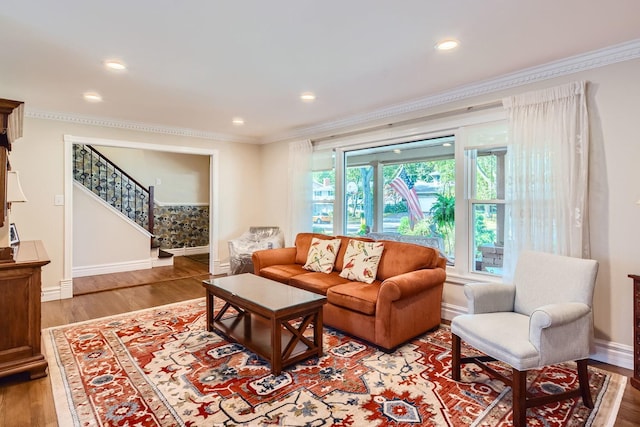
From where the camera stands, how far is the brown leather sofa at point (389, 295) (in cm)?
285

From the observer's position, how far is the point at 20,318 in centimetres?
247

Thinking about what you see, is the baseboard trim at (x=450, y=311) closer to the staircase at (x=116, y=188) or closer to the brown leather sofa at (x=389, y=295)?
the brown leather sofa at (x=389, y=295)

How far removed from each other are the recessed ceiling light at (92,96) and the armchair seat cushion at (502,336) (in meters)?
4.17

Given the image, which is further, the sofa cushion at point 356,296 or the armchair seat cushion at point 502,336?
the sofa cushion at point 356,296

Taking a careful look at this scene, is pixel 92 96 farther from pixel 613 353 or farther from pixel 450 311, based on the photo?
pixel 613 353

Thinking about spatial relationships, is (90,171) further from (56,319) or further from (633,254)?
(633,254)

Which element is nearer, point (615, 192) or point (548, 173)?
point (615, 192)

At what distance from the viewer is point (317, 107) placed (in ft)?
13.8

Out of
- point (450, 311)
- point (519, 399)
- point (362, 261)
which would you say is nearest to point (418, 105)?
point (362, 261)

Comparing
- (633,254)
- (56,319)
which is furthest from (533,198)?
(56,319)

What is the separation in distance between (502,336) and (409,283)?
3.05 ft

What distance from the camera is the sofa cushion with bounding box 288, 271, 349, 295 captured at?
138 inches

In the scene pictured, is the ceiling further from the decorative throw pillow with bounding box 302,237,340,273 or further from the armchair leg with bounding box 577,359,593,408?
the armchair leg with bounding box 577,359,593,408

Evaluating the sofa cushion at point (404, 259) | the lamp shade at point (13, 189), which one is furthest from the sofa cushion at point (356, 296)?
the lamp shade at point (13, 189)
